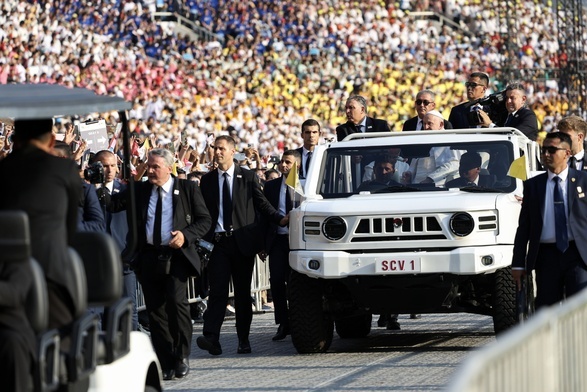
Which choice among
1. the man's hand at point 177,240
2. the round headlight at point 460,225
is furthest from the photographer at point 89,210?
the round headlight at point 460,225

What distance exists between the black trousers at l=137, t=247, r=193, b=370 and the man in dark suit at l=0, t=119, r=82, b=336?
5.72m

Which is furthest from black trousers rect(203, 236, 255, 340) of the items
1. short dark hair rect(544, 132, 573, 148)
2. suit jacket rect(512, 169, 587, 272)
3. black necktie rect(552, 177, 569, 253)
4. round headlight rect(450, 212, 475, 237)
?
short dark hair rect(544, 132, 573, 148)

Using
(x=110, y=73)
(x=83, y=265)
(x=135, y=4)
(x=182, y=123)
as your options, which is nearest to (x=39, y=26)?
(x=110, y=73)

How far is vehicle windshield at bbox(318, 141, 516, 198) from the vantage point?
13.8 meters

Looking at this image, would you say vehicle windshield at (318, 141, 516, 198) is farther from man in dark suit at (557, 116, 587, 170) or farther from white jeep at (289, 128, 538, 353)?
man in dark suit at (557, 116, 587, 170)

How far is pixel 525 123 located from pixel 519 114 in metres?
0.19

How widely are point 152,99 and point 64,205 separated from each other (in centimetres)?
3626

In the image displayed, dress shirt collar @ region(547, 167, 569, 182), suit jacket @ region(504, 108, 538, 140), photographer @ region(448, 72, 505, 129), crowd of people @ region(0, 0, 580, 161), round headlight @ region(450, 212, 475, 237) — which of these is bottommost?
round headlight @ region(450, 212, 475, 237)

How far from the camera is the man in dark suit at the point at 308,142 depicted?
1558cm

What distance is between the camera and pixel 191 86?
1802 inches

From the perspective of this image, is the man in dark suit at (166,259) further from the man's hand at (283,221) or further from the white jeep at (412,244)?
the man's hand at (283,221)

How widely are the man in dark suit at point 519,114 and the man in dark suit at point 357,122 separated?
1.33 m

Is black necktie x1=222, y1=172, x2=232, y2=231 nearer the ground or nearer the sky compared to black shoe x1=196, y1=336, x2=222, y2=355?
nearer the sky

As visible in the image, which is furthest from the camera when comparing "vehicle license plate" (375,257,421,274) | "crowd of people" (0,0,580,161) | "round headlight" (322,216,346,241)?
"crowd of people" (0,0,580,161)
